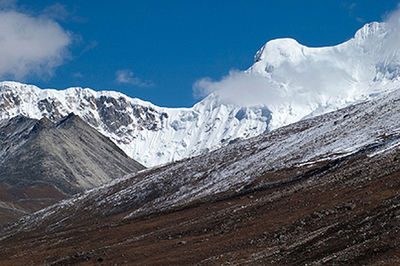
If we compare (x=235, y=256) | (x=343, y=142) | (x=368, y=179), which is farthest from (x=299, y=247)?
(x=343, y=142)

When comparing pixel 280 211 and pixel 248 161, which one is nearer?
pixel 280 211

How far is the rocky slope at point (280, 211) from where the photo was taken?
1805 inches

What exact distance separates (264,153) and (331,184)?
3182 inches

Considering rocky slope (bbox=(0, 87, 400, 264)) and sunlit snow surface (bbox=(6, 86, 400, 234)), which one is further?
sunlit snow surface (bbox=(6, 86, 400, 234))

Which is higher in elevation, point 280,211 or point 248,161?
point 248,161

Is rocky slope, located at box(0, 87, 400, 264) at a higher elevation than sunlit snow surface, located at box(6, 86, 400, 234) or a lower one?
lower

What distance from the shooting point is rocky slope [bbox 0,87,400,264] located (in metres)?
45.8

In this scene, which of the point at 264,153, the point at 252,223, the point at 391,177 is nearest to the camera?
the point at 391,177

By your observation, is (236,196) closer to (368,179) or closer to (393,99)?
(368,179)

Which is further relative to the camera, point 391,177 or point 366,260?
point 391,177

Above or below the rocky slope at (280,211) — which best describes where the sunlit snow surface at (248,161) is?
above

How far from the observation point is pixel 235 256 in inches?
2071

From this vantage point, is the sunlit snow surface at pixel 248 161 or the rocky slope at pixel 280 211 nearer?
the rocky slope at pixel 280 211

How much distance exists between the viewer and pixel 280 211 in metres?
68.7
